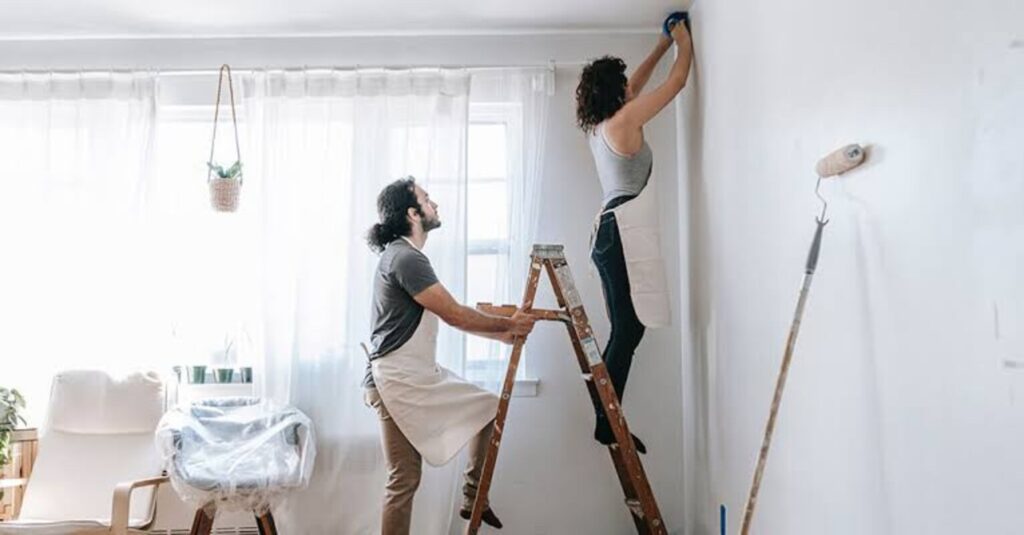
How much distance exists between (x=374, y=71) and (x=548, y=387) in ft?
5.61

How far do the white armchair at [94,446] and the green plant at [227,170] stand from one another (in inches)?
37.7

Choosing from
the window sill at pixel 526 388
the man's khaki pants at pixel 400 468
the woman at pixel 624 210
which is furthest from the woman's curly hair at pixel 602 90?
the man's khaki pants at pixel 400 468

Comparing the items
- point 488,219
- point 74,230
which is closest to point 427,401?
point 488,219

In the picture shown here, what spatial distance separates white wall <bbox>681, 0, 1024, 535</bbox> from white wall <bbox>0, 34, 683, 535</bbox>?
3.03 feet

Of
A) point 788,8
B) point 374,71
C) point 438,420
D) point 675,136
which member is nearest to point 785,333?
point 788,8

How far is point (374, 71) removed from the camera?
142 inches

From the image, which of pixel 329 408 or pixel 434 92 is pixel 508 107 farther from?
pixel 329 408

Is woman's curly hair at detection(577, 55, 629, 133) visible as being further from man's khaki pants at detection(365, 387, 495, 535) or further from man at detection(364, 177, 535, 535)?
man's khaki pants at detection(365, 387, 495, 535)

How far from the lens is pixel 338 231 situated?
138 inches

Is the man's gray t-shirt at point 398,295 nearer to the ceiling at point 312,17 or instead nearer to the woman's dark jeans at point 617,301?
the woman's dark jeans at point 617,301

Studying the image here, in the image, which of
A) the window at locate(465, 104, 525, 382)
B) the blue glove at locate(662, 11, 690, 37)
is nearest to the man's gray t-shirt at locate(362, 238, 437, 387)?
the window at locate(465, 104, 525, 382)

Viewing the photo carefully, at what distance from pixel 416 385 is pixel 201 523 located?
1069 millimetres

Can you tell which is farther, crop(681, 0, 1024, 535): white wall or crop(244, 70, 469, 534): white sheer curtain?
crop(244, 70, 469, 534): white sheer curtain

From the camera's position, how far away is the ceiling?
3.37 m
